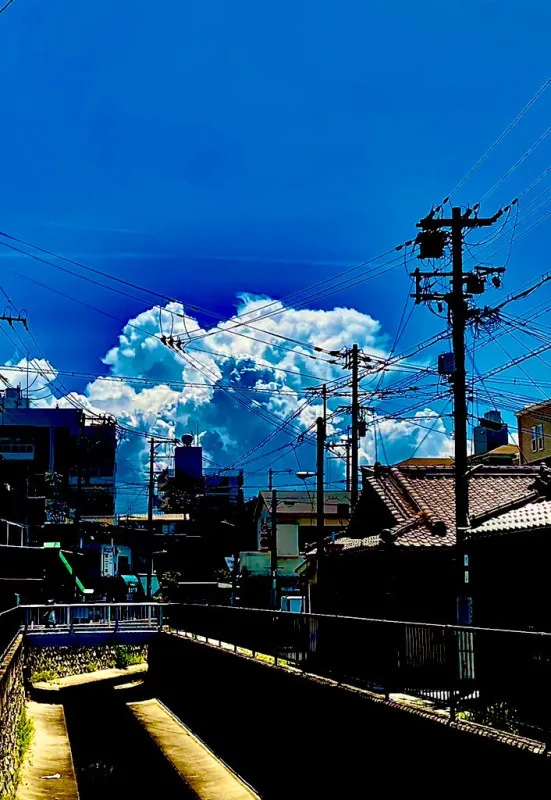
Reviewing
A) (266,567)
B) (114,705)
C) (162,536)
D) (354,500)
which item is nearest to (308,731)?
(114,705)

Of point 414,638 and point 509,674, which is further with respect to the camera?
point 414,638

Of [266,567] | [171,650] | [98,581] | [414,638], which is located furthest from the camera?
[98,581]

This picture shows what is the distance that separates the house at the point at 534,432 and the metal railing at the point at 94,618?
952 inches

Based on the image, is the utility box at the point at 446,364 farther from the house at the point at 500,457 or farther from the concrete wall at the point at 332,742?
the house at the point at 500,457

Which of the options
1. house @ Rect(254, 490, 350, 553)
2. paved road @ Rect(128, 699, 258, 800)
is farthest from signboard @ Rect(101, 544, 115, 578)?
paved road @ Rect(128, 699, 258, 800)

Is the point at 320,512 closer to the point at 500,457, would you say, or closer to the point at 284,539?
the point at 284,539

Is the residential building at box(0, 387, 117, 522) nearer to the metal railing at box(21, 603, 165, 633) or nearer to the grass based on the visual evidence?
the metal railing at box(21, 603, 165, 633)

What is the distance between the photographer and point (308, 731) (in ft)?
52.9

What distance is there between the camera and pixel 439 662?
1197 centimetres

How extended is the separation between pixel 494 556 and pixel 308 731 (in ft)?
19.0

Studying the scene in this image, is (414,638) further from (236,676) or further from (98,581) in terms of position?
(98,581)

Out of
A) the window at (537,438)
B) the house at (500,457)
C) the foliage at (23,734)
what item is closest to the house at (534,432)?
the window at (537,438)

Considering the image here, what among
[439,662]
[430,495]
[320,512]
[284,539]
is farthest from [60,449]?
[439,662]

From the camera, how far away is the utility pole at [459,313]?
1905 centimetres
